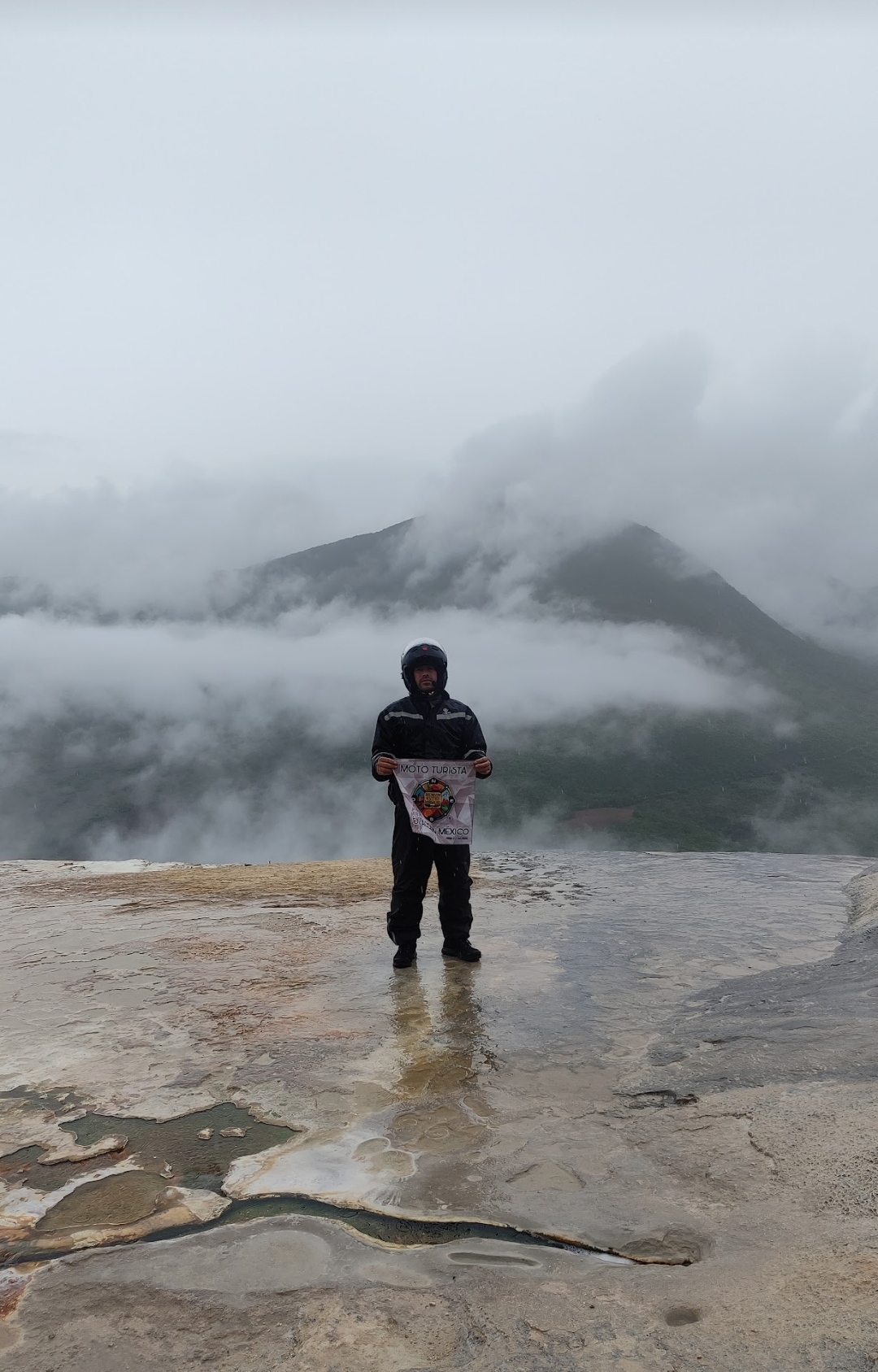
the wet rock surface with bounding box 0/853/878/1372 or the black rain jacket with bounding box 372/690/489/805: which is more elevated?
the black rain jacket with bounding box 372/690/489/805

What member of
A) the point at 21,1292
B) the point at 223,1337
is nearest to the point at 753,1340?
the point at 223,1337

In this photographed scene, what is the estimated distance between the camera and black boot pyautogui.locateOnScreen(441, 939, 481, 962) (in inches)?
214

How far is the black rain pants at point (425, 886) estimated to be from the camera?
547 centimetres

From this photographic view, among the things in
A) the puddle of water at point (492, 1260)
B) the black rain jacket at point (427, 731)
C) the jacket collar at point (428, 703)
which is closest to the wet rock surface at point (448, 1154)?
the puddle of water at point (492, 1260)

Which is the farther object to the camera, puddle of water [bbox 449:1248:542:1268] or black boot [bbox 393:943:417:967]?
black boot [bbox 393:943:417:967]

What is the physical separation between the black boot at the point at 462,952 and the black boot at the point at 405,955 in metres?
0.24

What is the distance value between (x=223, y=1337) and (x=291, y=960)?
3.70 m

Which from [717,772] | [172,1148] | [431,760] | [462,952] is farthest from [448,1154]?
[717,772]

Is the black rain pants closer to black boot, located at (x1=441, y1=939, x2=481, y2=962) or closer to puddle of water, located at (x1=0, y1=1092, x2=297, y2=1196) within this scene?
black boot, located at (x1=441, y1=939, x2=481, y2=962)

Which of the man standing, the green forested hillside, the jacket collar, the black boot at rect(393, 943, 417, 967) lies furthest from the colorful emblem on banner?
the green forested hillside

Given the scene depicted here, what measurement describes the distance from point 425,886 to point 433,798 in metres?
0.56

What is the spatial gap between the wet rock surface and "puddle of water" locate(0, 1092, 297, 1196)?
0.5 inches

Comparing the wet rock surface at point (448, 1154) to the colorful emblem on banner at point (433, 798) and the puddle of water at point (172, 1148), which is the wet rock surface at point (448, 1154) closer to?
the puddle of water at point (172, 1148)

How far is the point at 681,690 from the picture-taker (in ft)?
609
